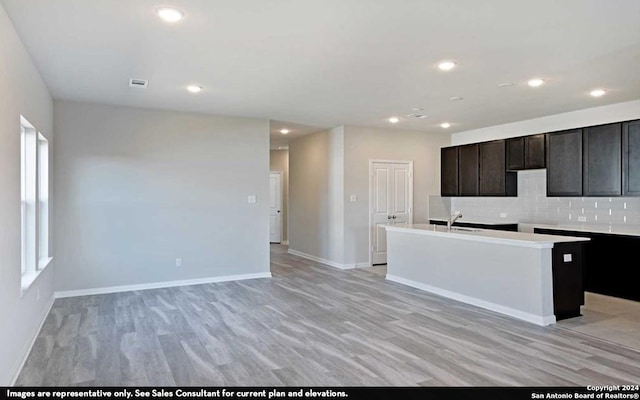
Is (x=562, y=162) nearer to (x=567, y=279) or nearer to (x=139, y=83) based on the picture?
(x=567, y=279)

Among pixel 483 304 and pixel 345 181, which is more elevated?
pixel 345 181

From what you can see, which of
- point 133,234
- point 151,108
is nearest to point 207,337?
point 133,234

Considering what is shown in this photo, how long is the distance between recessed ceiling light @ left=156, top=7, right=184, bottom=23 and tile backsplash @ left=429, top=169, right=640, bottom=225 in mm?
6224

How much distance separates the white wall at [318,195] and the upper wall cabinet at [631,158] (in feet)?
13.9

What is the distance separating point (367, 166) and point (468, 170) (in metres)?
1.98

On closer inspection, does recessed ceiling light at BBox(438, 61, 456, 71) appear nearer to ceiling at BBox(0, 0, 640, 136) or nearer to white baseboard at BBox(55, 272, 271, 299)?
ceiling at BBox(0, 0, 640, 136)

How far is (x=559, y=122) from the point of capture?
657 cm

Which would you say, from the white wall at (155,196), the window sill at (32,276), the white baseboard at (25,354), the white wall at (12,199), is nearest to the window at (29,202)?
the window sill at (32,276)

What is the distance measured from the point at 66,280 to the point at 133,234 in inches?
39.9

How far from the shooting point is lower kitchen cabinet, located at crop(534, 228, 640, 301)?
17.4 ft

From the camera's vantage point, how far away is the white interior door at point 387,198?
795 centimetres

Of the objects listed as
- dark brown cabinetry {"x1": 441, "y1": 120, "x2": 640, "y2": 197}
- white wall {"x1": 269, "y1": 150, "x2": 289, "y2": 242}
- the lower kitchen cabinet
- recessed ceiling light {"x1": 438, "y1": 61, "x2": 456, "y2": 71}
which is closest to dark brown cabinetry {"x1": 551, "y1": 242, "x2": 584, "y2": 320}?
the lower kitchen cabinet

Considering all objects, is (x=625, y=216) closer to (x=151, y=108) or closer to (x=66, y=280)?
(x=151, y=108)

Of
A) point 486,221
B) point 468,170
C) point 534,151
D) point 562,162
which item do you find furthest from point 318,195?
point 562,162
